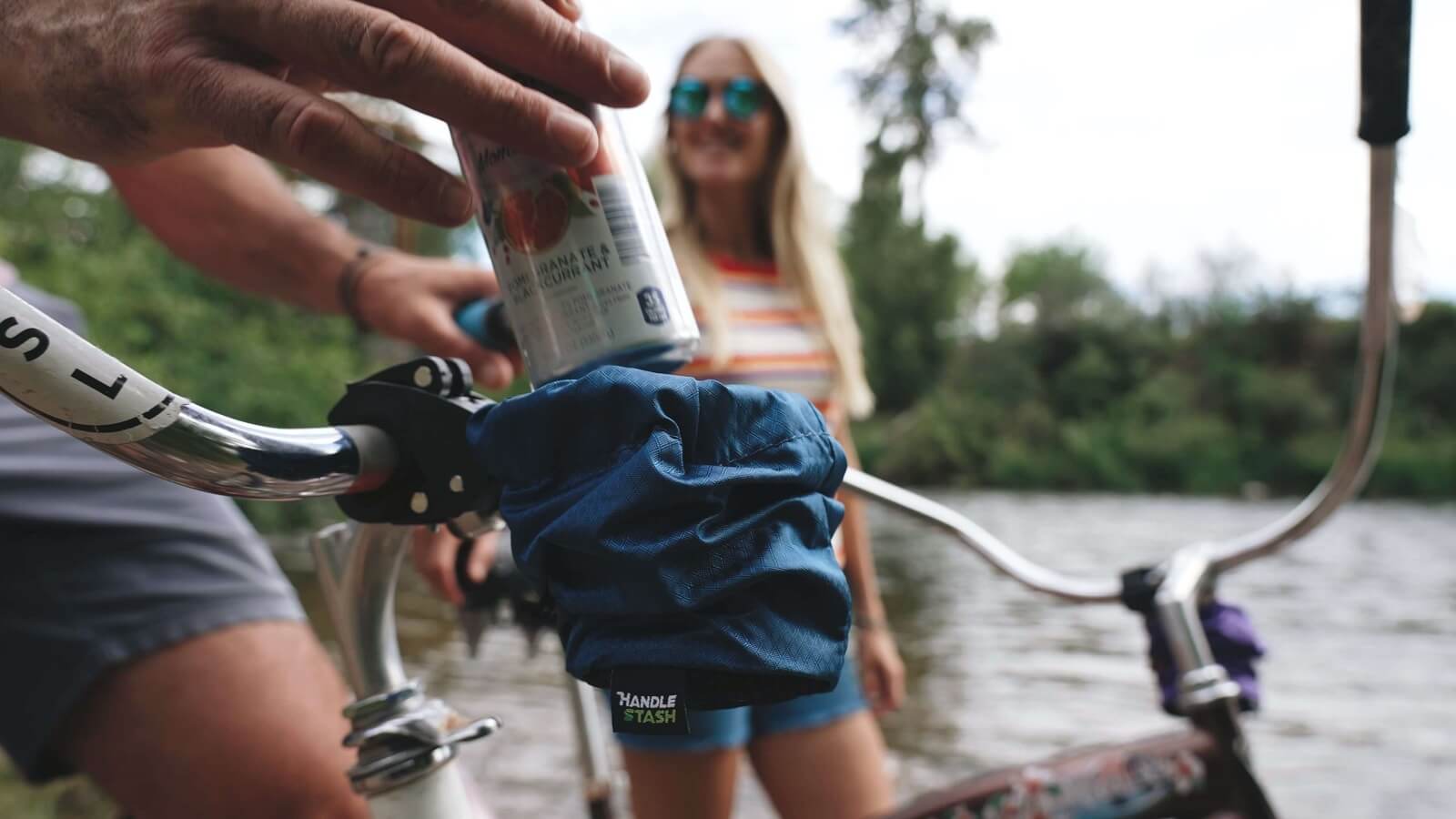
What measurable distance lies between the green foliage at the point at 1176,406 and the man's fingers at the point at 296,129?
60.2ft

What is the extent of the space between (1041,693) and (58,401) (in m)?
5.76

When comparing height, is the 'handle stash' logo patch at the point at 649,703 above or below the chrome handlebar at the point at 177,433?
below

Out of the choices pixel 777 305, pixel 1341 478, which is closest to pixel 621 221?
pixel 1341 478

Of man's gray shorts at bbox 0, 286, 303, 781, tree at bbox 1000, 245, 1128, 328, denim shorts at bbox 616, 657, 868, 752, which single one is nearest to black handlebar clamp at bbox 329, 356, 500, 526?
man's gray shorts at bbox 0, 286, 303, 781

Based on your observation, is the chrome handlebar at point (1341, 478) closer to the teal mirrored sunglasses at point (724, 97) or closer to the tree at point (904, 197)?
the teal mirrored sunglasses at point (724, 97)

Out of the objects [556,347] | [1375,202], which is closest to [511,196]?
[556,347]

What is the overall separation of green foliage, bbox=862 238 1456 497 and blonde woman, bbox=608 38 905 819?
1638 cm

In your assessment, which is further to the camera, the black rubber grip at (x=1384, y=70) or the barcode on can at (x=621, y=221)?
the black rubber grip at (x=1384, y=70)

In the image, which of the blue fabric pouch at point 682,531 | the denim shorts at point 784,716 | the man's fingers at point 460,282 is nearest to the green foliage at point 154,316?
the denim shorts at point 784,716

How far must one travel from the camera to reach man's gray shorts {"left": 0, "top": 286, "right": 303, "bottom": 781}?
1.31 metres

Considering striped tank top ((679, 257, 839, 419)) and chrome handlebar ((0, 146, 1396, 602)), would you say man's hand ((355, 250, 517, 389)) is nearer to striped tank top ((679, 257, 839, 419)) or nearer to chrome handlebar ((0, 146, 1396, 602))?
chrome handlebar ((0, 146, 1396, 602))

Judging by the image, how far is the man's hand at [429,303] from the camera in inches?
47.4

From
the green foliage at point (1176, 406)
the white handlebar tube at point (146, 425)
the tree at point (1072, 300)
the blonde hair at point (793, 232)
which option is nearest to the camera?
the white handlebar tube at point (146, 425)

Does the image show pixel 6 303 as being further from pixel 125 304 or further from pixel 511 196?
pixel 125 304
